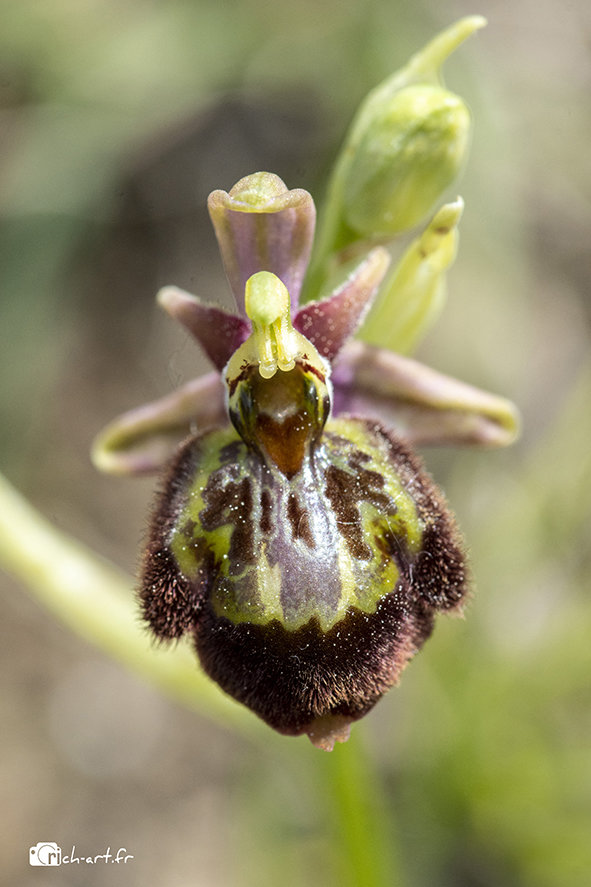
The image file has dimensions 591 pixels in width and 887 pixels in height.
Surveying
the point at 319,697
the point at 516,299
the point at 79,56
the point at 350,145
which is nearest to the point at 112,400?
the point at 79,56

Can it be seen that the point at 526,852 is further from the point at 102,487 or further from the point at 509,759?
the point at 102,487

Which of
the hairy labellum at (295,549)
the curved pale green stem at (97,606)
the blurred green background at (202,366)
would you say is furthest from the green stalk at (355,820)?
the hairy labellum at (295,549)

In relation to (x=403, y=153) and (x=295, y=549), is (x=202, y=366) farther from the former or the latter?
(x=295, y=549)

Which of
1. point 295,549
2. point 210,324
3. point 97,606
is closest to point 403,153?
point 210,324

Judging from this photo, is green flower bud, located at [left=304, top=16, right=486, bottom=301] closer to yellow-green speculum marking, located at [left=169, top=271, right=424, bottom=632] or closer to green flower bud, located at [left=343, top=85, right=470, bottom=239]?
green flower bud, located at [left=343, top=85, right=470, bottom=239]

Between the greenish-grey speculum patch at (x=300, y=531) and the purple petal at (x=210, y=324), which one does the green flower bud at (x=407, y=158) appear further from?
the greenish-grey speculum patch at (x=300, y=531)

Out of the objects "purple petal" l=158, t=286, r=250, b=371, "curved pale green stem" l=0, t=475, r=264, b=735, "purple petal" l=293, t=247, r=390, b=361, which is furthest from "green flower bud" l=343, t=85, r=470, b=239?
"curved pale green stem" l=0, t=475, r=264, b=735
